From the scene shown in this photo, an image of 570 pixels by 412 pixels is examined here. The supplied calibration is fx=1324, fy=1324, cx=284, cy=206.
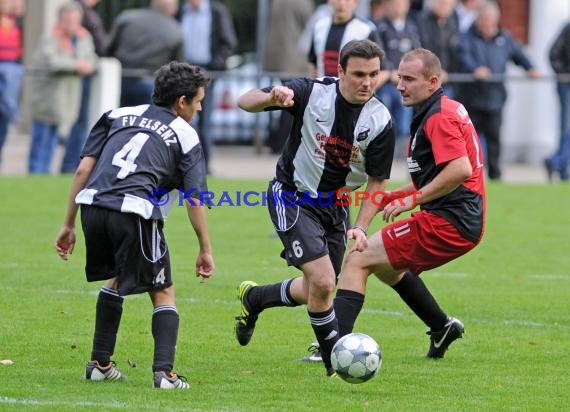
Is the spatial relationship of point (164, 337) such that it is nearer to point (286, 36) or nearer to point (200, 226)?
point (200, 226)

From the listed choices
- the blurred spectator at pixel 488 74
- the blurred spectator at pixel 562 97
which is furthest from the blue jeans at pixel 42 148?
the blurred spectator at pixel 562 97

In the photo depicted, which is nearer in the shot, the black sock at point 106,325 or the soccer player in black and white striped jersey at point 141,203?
the soccer player in black and white striped jersey at point 141,203

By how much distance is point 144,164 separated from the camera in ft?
22.6

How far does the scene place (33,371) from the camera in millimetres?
7289

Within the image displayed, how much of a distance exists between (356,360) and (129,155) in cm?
159

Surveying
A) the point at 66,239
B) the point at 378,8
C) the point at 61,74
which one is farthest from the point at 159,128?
the point at 378,8

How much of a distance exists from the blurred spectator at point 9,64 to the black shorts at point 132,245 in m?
10.4

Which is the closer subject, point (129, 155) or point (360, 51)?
point (129, 155)

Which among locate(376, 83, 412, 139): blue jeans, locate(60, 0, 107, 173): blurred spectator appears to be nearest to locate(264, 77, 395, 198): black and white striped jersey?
locate(376, 83, 412, 139): blue jeans

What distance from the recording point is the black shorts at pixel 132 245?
6.83 meters

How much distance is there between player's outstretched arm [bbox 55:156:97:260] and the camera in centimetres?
696

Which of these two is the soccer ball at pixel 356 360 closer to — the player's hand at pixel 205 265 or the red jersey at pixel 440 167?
the player's hand at pixel 205 265

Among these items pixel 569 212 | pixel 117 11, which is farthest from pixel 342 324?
pixel 117 11

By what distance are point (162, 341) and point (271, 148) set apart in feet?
53.6
